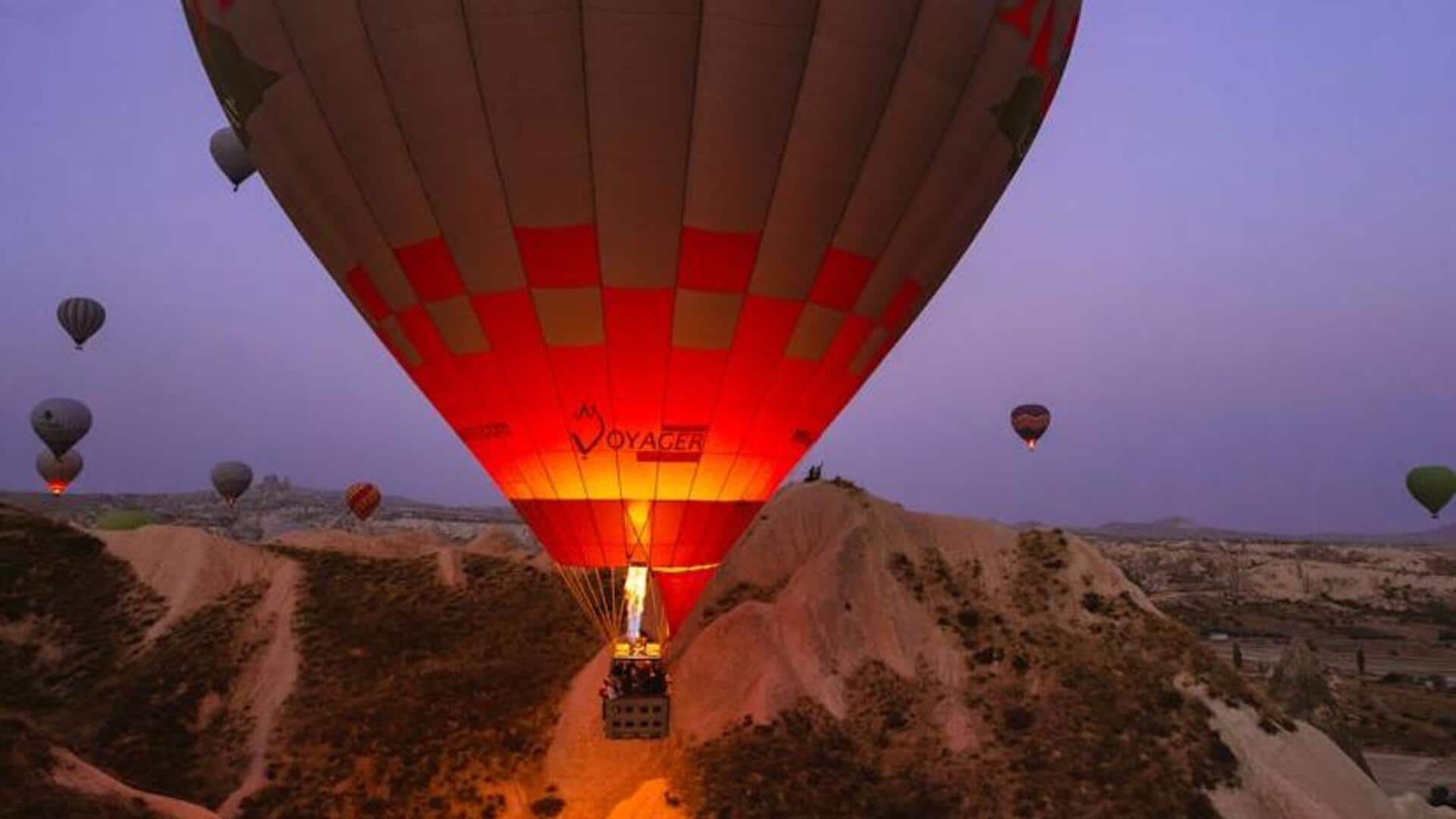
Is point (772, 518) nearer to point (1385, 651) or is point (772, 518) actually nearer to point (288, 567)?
point (288, 567)

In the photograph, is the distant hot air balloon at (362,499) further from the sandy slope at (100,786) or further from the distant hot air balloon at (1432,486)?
the distant hot air balloon at (1432,486)

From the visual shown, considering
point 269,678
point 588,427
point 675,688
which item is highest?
point 588,427

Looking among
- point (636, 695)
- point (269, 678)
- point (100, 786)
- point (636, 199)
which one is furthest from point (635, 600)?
point (269, 678)

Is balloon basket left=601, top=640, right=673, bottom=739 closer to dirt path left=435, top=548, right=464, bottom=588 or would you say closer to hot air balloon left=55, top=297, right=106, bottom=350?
dirt path left=435, top=548, right=464, bottom=588

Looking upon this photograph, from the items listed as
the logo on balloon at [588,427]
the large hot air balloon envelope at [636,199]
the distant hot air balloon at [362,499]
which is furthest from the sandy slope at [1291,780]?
the distant hot air balloon at [362,499]

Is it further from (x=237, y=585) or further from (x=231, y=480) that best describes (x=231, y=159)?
(x=231, y=480)

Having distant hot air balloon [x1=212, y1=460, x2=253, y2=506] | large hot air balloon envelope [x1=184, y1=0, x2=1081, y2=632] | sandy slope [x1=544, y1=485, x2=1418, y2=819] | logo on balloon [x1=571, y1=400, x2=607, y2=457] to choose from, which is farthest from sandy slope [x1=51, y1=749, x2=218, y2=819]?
distant hot air balloon [x1=212, y1=460, x2=253, y2=506]

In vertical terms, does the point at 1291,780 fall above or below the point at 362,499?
below
